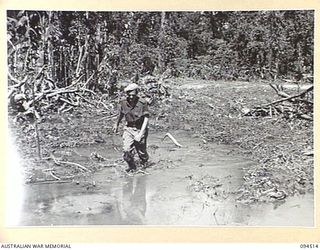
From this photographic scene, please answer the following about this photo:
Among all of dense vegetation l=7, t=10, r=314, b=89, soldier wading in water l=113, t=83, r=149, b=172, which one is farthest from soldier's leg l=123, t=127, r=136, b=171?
dense vegetation l=7, t=10, r=314, b=89

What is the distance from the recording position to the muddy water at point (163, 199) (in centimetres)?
137

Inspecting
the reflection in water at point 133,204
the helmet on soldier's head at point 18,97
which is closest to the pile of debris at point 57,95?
the helmet on soldier's head at point 18,97

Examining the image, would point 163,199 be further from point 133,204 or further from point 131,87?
point 131,87

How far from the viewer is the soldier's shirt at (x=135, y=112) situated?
1.41 metres

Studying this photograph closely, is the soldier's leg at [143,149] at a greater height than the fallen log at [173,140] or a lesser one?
lesser

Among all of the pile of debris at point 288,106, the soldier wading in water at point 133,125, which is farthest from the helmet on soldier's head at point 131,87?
the pile of debris at point 288,106

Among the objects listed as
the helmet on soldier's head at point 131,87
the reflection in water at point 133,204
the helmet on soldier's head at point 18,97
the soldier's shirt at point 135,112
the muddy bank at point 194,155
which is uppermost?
the helmet on soldier's head at point 131,87

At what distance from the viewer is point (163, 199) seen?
138 cm

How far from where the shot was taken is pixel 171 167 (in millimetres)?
1394

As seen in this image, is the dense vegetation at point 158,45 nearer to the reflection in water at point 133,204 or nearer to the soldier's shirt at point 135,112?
the soldier's shirt at point 135,112

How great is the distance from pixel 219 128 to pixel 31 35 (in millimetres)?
421

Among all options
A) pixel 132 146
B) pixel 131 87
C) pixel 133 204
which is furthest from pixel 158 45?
pixel 133 204

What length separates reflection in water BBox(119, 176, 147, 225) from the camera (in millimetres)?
1378

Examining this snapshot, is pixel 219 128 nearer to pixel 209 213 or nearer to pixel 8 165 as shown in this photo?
pixel 209 213
